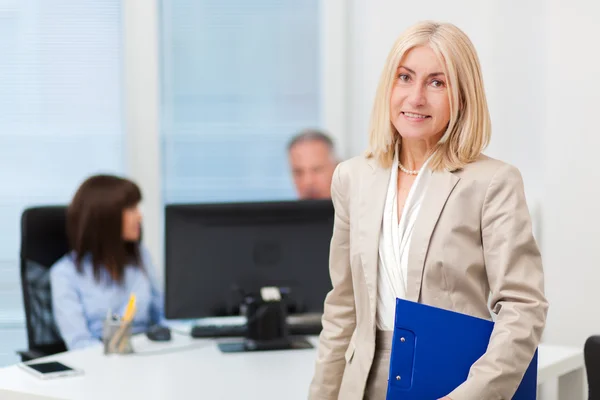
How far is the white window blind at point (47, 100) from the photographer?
396 centimetres

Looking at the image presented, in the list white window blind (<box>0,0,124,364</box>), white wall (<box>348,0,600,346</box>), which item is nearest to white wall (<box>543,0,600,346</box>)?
white wall (<box>348,0,600,346</box>)

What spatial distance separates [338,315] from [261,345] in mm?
883

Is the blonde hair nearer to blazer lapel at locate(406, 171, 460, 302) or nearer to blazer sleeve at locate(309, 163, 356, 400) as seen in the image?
blazer lapel at locate(406, 171, 460, 302)

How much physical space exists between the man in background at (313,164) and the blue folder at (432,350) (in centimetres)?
231

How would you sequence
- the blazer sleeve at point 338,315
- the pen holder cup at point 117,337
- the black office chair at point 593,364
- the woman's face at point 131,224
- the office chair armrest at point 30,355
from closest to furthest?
the blazer sleeve at point 338,315
the black office chair at point 593,364
the pen holder cup at point 117,337
the office chair armrest at point 30,355
the woman's face at point 131,224

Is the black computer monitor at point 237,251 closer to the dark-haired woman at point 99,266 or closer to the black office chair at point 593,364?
the dark-haired woman at point 99,266

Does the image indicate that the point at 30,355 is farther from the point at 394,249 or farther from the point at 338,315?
the point at 394,249

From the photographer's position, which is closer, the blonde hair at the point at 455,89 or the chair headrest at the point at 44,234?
the blonde hair at the point at 455,89

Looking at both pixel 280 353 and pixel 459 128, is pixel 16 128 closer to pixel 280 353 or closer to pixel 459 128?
pixel 280 353

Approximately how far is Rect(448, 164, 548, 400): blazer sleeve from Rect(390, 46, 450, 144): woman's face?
0.53 ft

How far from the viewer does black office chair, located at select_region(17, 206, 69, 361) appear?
9.73 ft

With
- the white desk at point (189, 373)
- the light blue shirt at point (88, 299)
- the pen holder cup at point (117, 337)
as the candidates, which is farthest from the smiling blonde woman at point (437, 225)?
the light blue shirt at point (88, 299)

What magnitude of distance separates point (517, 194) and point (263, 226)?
3.77 ft

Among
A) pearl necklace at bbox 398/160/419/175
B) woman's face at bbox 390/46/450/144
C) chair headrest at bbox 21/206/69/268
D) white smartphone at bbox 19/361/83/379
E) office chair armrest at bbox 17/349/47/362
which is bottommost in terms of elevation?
office chair armrest at bbox 17/349/47/362
